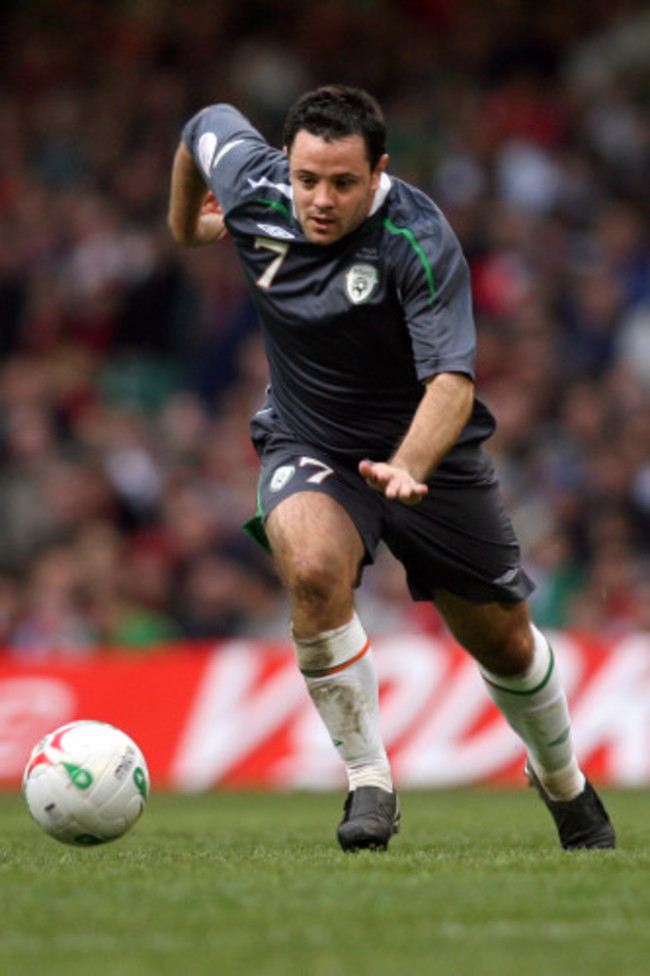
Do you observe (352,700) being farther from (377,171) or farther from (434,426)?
(377,171)

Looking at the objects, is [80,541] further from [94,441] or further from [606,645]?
[606,645]

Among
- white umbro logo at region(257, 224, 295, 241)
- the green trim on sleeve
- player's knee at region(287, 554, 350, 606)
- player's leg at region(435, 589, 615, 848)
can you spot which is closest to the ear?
the green trim on sleeve

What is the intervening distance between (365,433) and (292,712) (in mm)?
5404

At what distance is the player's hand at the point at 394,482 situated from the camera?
5074 mm

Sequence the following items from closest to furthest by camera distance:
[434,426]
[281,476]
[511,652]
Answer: [434,426] → [281,476] → [511,652]

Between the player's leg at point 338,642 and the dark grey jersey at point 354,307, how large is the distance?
350 mm

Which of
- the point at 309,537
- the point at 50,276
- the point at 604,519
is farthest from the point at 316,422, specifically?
the point at 50,276

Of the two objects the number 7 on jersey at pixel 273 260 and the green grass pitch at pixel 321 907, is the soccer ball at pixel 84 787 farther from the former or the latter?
the number 7 on jersey at pixel 273 260

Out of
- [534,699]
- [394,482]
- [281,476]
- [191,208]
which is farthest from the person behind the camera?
[191,208]

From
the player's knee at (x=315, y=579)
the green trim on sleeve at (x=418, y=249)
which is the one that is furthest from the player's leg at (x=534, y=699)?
the green trim on sleeve at (x=418, y=249)

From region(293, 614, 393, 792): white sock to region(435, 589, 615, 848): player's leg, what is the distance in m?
0.38

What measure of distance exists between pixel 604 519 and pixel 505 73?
525 centimetres

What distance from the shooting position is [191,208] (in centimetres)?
639

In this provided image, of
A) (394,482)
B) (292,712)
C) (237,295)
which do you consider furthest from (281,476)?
(237,295)
